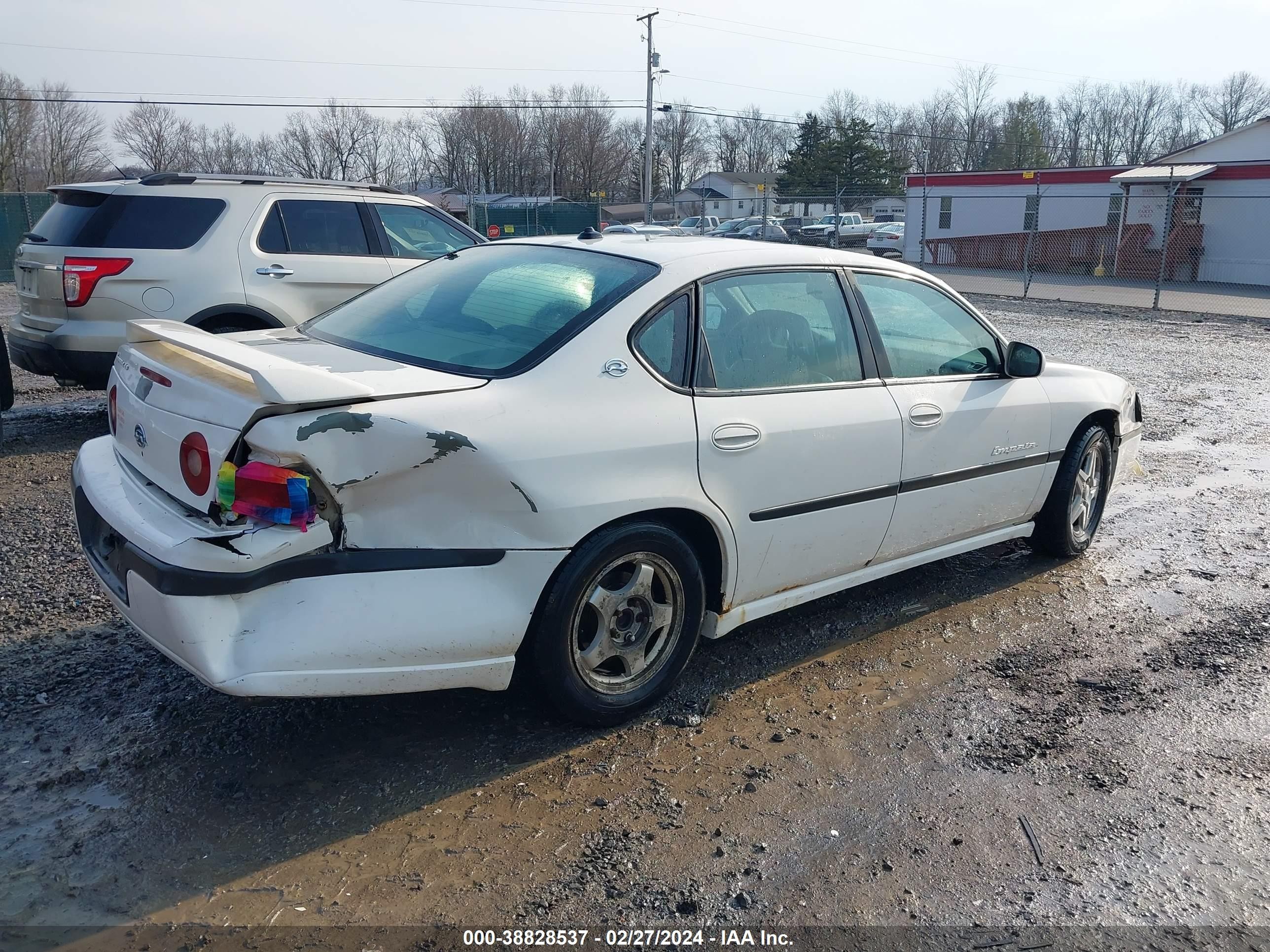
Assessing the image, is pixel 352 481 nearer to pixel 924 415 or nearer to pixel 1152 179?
pixel 924 415

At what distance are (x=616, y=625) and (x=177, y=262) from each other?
16.9 ft

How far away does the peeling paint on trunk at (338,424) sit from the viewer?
270cm

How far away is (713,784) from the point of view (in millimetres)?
3172

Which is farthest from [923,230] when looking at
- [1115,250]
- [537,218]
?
[537,218]

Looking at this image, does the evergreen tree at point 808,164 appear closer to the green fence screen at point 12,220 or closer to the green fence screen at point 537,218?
the green fence screen at point 537,218

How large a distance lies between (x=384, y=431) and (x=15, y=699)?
187 centimetres

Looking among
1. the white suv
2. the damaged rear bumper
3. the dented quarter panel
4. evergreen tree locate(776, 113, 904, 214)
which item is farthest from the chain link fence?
evergreen tree locate(776, 113, 904, 214)

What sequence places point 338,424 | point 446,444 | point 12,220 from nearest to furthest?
point 338,424 < point 446,444 < point 12,220

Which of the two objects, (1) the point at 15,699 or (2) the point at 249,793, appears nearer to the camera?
(2) the point at 249,793

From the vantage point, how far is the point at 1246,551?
551 centimetres

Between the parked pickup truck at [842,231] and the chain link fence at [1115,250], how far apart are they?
3.88 meters

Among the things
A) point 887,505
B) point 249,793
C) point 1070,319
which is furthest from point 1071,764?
point 1070,319

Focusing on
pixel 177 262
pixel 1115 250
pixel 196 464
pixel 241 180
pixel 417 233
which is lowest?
pixel 196 464

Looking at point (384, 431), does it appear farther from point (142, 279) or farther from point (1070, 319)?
point (1070, 319)
